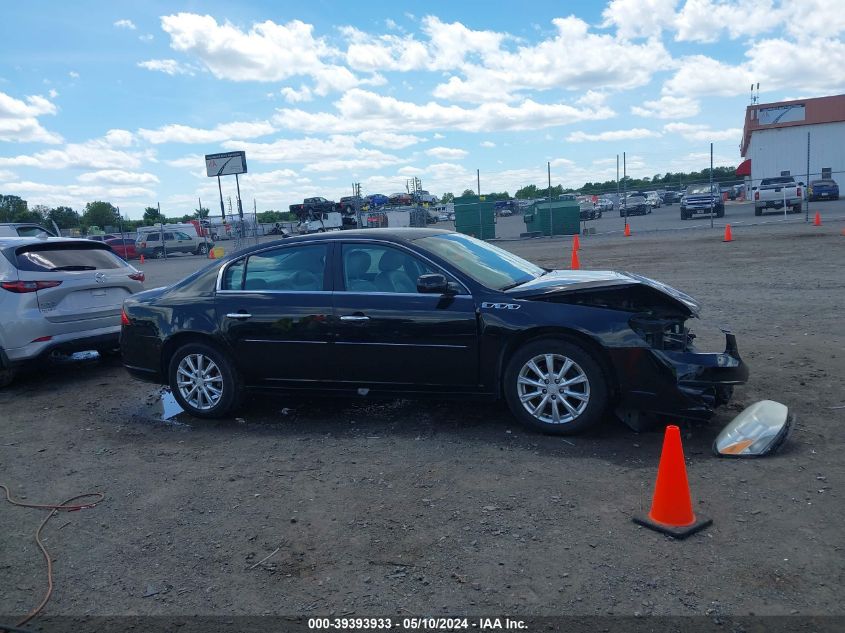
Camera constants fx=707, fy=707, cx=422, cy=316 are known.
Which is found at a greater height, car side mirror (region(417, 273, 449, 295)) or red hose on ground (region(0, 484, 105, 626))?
car side mirror (region(417, 273, 449, 295))

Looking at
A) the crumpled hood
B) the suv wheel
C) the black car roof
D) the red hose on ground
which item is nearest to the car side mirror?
the crumpled hood

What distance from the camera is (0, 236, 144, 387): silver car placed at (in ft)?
24.9

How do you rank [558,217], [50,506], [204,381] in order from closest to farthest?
[50,506]
[204,381]
[558,217]

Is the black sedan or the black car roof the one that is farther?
the black car roof

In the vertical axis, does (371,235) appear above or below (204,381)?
above

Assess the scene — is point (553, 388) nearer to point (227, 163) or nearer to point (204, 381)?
point (204, 381)

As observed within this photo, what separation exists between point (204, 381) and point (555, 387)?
3099mm

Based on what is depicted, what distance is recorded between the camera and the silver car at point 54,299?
7.60 metres

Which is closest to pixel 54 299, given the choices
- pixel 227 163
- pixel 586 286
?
pixel 586 286

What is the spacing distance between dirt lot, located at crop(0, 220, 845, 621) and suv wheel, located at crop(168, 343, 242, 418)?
18 cm

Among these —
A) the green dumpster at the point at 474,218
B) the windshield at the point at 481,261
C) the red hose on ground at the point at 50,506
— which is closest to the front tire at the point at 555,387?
the windshield at the point at 481,261

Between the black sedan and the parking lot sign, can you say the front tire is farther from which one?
the parking lot sign

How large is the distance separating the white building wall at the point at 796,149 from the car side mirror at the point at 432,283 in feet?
188

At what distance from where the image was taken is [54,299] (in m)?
7.78
